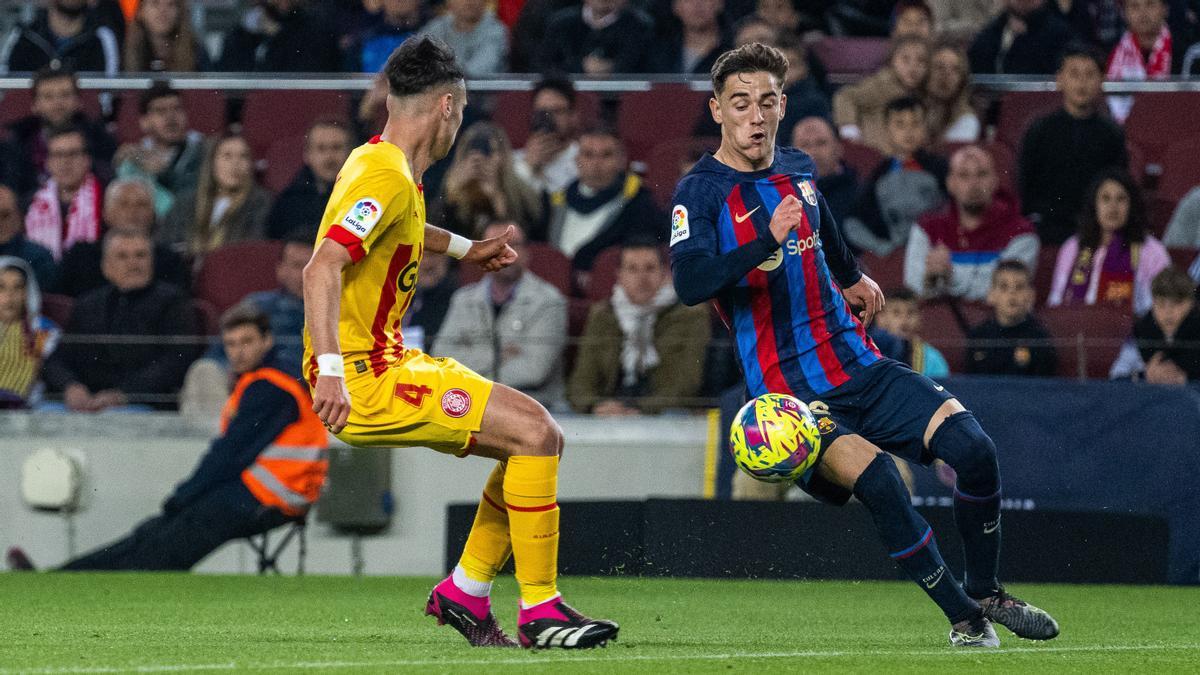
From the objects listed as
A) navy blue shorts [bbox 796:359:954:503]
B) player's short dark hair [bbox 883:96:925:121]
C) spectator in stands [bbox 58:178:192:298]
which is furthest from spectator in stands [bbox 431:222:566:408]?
navy blue shorts [bbox 796:359:954:503]

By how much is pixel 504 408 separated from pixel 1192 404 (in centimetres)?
585

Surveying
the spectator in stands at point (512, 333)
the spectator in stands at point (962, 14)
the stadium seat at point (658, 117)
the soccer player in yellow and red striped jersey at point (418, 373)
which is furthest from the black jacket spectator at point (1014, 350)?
the soccer player in yellow and red striped jersey at point (418, 373)

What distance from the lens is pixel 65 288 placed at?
12531 mm

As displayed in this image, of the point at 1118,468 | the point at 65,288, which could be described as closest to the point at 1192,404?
the point at 1118,468

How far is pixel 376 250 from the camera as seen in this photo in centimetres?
589

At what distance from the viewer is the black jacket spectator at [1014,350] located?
1089 centimetres

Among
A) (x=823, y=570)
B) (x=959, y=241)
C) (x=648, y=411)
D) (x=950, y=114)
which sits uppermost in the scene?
(x=950, y=114)

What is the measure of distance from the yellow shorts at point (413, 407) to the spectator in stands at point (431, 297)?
539 cm

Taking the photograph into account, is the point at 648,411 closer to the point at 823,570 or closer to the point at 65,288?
the point at 823,570

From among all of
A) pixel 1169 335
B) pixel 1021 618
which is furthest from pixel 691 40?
pixel 1021 618

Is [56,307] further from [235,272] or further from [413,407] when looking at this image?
[413,407]

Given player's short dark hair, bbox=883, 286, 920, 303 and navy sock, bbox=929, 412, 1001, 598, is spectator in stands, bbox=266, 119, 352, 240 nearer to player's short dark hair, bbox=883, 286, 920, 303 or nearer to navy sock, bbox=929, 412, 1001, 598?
player's short dark hair, bbox=883, 286, 920, 303

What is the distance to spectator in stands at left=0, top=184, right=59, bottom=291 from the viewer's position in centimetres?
1247

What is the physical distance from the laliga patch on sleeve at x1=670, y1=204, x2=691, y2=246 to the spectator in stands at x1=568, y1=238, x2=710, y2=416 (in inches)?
188
